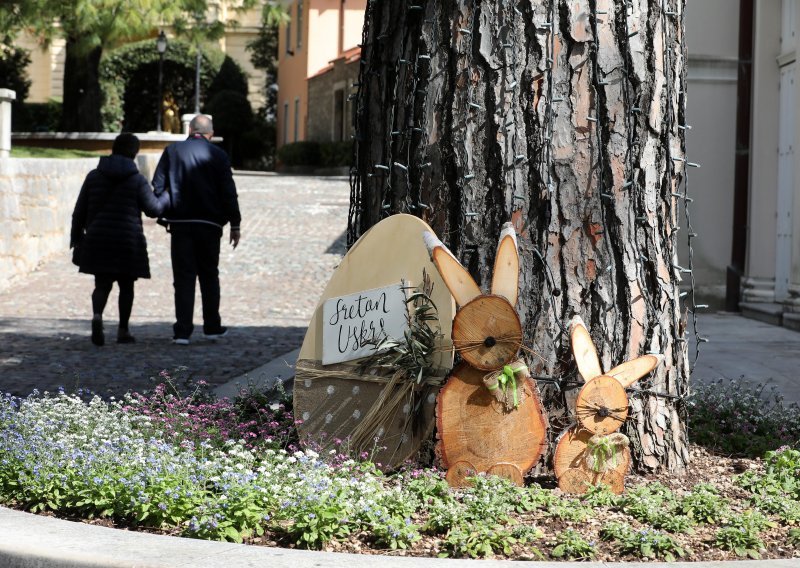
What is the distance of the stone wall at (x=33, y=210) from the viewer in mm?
13117

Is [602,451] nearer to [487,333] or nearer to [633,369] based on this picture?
[633,369]

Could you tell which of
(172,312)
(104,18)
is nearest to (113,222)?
(172,312)

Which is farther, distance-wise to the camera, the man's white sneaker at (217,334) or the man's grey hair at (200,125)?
the man's white sneaker at (217,334)

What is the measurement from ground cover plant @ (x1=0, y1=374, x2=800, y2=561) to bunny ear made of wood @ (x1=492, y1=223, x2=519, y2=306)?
0.58 m

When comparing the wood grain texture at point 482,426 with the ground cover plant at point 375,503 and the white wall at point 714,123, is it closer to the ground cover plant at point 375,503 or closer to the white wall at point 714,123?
the ground cover plant at point 375,503

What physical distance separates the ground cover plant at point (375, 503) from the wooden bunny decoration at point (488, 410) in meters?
0.10

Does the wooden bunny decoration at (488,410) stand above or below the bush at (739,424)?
above

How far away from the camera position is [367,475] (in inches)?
150

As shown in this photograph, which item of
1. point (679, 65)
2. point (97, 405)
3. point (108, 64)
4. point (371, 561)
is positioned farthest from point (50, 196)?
point (108, 64)

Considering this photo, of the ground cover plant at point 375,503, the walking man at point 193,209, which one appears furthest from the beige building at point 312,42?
the ground cover plant at point 375,503

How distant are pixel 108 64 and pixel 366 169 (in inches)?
1489

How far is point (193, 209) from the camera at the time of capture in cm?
898

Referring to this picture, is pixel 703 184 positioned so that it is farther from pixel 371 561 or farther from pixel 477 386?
pixel 371 561

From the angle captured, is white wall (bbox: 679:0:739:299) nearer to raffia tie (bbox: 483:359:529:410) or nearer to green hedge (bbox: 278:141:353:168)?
raffia tie (bbox: 483:359:529:410)
